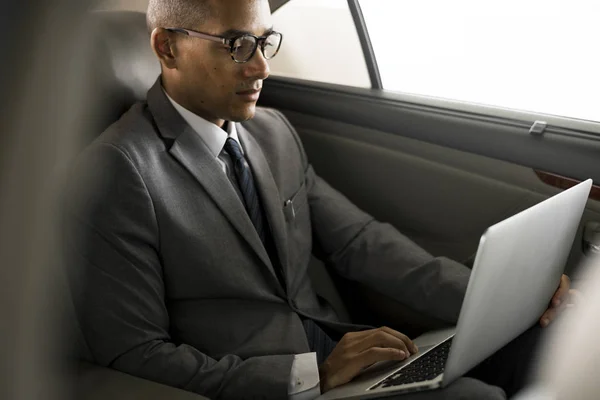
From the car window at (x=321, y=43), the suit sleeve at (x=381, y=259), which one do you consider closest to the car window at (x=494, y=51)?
the car window at (x=321, y=43)

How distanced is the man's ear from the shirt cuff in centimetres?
69

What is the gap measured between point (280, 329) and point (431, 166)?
2.22ft

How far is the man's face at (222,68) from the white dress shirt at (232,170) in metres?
0.02

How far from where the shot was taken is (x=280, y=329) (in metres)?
1.58

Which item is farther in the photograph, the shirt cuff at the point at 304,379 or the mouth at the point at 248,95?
the mouth at the point at 248,95

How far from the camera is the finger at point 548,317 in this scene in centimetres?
150

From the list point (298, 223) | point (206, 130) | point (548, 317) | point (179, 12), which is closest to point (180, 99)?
point (206, 130)

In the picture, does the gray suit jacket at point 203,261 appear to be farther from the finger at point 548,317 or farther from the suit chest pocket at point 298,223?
the finger at point 548,317

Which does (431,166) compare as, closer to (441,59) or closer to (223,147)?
(441,59)

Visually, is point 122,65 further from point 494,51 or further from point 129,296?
point 494,51

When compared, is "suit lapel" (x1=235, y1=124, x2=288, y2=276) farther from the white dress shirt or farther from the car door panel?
the car door panel

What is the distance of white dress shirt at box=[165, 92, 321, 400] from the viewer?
1400mm

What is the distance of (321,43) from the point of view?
2.26 meters

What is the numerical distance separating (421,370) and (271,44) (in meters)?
0.76
